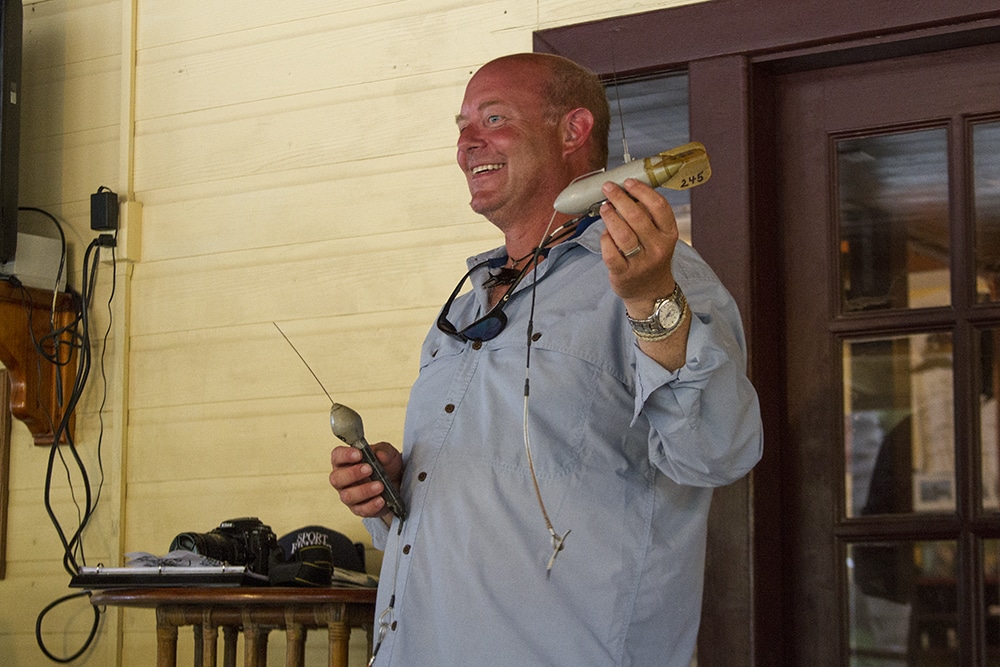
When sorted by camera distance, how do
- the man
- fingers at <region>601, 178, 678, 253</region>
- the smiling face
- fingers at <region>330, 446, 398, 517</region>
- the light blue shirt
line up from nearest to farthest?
1. fingers at <region>601, 178, 678, 253</region>
2. the man
3. the light blue shirt
4. fingers at <region>330, 446, 398, 517</region>
5. the smiling face

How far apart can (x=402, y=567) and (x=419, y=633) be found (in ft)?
0.34

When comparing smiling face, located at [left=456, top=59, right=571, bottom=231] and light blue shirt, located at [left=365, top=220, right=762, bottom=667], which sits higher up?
smiling face, located at [left=456, top=59, right=571, bottom=231]

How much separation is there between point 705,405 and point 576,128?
666 millimetres

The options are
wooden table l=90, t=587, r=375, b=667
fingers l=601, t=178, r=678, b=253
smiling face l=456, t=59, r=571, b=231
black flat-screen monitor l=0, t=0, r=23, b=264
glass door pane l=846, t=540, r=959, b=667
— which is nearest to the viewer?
fingers l=601, t=178, r=678, b=253

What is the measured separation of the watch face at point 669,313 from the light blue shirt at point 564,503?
8 centimetres

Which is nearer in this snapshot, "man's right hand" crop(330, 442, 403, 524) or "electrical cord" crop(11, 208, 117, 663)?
"man's right hand" crop(330, 442, 403, 524)

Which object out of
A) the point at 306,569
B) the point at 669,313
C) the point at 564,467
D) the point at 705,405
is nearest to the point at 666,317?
the point at 669,313

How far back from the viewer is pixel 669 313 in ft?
4.92

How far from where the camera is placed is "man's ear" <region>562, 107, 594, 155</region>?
6.69 ft

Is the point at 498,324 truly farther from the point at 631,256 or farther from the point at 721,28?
the point at 721,28

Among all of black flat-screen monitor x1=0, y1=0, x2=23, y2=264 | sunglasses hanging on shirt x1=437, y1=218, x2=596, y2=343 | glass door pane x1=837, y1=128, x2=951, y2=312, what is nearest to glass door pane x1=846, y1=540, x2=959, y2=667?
glass door pane x1=837, y1=128, x2=951, y2=312

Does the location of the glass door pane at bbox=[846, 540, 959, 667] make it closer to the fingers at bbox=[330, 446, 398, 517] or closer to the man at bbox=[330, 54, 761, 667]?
the man at bbox=[330, 54, 761, 667]

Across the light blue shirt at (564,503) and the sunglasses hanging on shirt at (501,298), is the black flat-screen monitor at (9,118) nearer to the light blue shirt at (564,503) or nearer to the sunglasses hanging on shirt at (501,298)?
the sunglasses hanging on shirt at (501,298)

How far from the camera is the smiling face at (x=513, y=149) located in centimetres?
201
